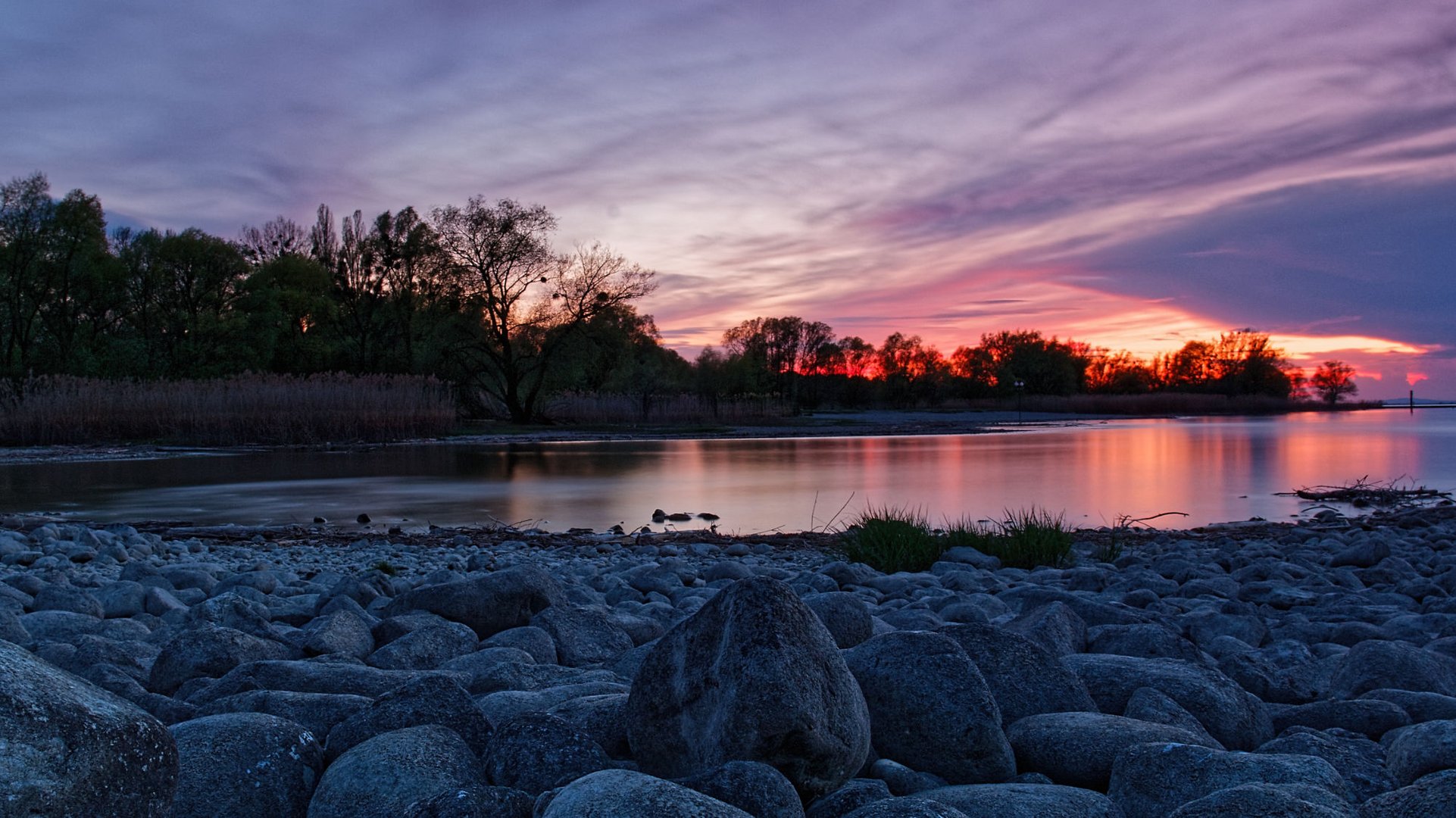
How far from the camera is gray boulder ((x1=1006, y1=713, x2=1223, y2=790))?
226cm

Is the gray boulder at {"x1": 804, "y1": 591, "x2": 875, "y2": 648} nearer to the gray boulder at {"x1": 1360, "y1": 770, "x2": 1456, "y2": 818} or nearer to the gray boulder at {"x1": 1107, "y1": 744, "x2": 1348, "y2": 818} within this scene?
the gray boulder at {"x1": 1107, "y1": 744, "x2": 1348, "y2": 818}

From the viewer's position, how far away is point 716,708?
7.04ft

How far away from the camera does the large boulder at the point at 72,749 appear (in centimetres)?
155

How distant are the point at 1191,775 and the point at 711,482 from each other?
15.8 meters

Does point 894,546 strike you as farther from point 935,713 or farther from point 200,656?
point 200,656

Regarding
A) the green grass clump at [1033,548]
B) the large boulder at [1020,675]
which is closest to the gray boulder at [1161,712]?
the large boulder at [1020,675]

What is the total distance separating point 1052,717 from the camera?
2.49 m

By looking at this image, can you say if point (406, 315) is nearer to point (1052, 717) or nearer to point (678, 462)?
point (678, 462)

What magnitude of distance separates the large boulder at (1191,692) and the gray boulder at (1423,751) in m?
0.41

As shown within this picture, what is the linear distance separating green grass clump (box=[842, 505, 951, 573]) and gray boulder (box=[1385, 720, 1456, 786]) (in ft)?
16.1

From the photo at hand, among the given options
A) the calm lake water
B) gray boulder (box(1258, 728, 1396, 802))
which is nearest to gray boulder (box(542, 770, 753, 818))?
gray boulder (box(1258, 728, 1396, 802))

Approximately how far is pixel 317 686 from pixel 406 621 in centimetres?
114

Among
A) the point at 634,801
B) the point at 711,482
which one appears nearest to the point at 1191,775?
the point at 634,801

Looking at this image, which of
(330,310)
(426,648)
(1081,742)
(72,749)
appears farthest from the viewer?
(330,310)
